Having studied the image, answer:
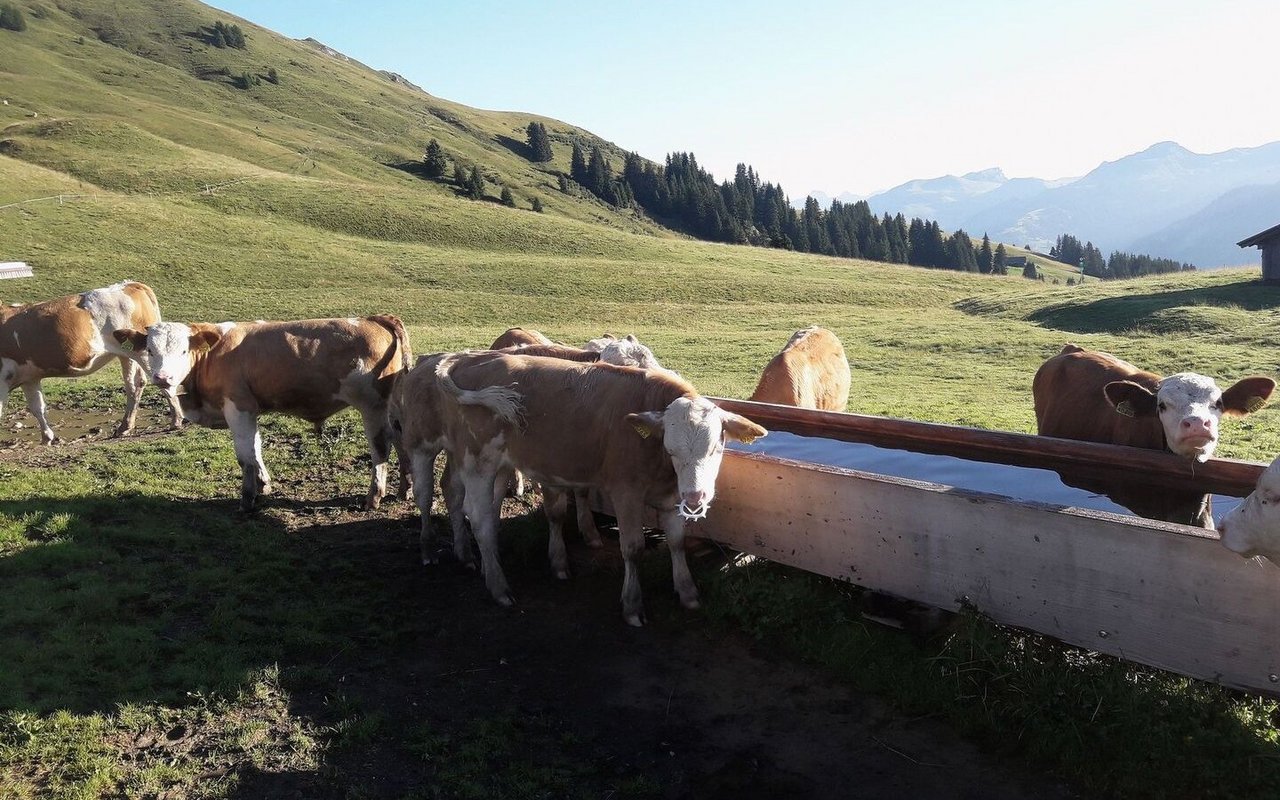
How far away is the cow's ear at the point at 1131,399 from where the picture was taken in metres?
6.77

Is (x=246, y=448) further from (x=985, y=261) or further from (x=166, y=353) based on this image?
(x=985, y=261)

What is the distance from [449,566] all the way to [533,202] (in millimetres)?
95210

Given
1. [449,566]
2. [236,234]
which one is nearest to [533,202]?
[236,234]

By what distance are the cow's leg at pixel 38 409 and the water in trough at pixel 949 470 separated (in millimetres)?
10480

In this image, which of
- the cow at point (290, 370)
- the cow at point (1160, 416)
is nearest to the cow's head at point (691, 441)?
the cow at point (1160, 416)

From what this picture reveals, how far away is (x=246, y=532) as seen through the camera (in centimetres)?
874

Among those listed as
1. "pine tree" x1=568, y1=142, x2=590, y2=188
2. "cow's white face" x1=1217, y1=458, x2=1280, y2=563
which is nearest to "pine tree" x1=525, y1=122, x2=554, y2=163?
"pine tree" x1=568, y1=142, x2=590, y2=188

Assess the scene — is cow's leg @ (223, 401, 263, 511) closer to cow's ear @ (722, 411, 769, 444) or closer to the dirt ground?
the dirt ground

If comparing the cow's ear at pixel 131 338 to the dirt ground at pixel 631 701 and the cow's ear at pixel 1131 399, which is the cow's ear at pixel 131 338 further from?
the cow's ear at pixel 1131 399

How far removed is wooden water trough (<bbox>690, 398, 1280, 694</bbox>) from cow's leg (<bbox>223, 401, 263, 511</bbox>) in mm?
5329

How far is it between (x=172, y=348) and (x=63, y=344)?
14.9 ft

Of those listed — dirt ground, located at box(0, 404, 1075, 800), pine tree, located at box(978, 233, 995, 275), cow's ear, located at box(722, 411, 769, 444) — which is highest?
pine tree, located at box(978, 233, 995, 275)

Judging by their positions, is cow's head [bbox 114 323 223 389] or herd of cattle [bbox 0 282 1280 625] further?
cow's head [bbox 114 323 223 389]

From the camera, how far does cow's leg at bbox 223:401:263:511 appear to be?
948 centimetres
